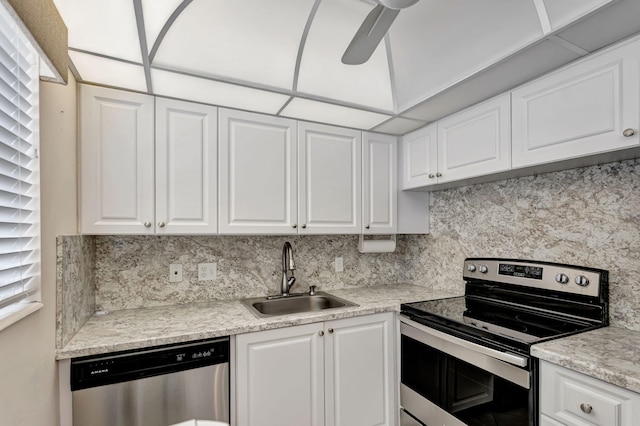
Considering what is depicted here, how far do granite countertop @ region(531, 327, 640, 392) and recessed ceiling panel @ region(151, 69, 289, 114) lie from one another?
1.79 m

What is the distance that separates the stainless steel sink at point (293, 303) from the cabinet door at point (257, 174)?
0.52 metres

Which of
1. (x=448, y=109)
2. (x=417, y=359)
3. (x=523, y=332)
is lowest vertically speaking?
(x=417, y=359)

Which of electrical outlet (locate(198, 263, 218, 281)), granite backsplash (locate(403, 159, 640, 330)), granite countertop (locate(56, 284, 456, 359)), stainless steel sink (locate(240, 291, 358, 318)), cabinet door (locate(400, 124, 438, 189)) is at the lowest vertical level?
stainless steel sink (locate(240, 291, 358, 318))

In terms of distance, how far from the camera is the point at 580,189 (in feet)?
5.59

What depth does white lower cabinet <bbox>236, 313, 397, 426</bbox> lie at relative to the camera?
5.41 ft

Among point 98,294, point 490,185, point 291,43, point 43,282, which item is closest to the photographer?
point 43,282

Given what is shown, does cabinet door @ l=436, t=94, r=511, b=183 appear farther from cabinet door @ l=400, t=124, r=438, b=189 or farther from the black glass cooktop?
the black glass cooktop

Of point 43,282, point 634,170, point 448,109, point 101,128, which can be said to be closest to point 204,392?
point 43,282

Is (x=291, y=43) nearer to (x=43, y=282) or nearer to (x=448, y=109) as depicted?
(x=448, y=109)

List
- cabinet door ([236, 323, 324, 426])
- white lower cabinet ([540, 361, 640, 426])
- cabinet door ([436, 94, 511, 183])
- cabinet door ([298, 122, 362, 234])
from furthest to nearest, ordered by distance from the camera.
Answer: cabinet door ([298, 122, 362, 234]) < cabinet door ([436, 94, 511, 183]) < cabinet door ([236, 323, 324, 426]) < white lower cabinet ([540, 361, 640, 426])

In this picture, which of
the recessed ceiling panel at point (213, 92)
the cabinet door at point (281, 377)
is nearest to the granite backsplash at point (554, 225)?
the cabinet door at point (281, 377)

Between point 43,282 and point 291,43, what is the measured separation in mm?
1531

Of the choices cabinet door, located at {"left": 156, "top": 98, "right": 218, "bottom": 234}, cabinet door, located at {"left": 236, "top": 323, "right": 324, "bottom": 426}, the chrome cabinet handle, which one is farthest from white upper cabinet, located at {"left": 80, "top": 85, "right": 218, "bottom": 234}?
the chrome cabinet handle

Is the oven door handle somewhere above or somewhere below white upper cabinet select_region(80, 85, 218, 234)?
below
